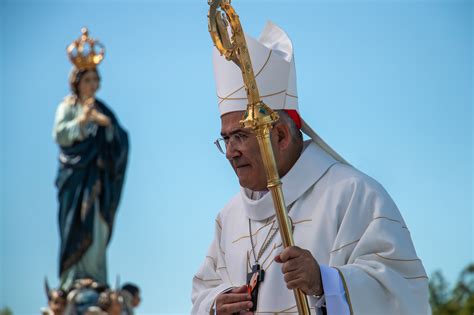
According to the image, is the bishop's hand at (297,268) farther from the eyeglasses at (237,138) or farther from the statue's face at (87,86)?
the statue's face at (87,86)

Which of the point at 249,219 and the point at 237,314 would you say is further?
the point at 249,219

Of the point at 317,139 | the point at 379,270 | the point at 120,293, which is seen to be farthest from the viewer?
the point at 120,293

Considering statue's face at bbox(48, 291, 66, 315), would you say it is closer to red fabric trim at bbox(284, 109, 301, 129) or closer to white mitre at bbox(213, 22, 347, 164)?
white mitre at bbox(213, 22, 347, 164)

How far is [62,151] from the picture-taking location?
47.2 feet

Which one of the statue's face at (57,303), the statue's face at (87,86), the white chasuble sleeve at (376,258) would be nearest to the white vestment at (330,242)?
the white chasuble sleeve at (376,258)

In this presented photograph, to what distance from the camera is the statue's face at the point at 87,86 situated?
14320 millimetres

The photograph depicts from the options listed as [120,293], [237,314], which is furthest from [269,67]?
[120,293]

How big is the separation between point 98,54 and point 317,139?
9037mm

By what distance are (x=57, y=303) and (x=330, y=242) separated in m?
8.54

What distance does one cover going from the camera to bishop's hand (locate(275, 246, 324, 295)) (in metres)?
4.80

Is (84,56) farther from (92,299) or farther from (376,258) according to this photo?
(376,258)

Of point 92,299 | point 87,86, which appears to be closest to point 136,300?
point 92,299

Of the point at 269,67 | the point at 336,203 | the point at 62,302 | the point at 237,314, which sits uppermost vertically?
the point at 269,67

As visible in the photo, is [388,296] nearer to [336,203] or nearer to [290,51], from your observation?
[336,203]
